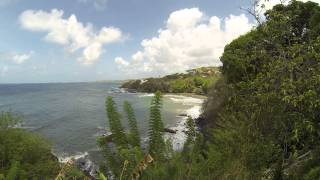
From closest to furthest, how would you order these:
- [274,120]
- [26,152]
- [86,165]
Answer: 1. [274,120]
2. [26,152]
3. [86,165]

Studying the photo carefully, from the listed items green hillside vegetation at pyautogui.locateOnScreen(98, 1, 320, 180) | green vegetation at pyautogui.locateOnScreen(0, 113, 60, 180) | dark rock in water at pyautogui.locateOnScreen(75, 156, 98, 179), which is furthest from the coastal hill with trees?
dark rock in water at pyautogui.locateOnScreen(75, 156, 98, 179)

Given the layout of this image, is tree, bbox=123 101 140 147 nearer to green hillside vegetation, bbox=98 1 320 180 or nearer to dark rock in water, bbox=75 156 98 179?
green hillside vegetation, bbox=98 1 320 180

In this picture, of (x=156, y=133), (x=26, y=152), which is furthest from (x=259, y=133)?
(x=26, y=152)

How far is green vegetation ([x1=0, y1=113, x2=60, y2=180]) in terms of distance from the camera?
21950 mm

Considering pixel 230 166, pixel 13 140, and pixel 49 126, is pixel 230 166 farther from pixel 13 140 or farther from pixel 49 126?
pixel 49 126

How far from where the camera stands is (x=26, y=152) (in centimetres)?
2362

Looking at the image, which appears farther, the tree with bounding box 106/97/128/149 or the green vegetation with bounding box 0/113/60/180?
the green vegetation with bounding box 0/113/60/180

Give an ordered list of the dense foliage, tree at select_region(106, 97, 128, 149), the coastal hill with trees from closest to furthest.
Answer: the coastal hill with trees, tree at select_region(106, 97, 128, 149), the dense foliage

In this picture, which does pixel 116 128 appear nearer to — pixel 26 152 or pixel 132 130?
pixel 132 130

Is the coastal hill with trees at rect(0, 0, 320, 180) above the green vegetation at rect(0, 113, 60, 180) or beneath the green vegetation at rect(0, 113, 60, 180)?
above

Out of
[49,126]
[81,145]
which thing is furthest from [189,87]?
[81,145]

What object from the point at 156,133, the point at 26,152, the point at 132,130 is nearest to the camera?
the point at 156,133

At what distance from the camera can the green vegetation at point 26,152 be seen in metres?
22.0

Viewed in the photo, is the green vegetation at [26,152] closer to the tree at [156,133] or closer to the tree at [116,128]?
the tree at [116,128]
